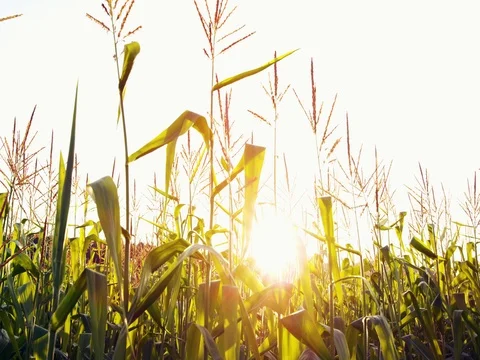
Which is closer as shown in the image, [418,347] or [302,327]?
[302,327]

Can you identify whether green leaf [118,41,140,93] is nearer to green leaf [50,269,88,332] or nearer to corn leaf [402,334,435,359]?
green leaf [50,269,88,332]

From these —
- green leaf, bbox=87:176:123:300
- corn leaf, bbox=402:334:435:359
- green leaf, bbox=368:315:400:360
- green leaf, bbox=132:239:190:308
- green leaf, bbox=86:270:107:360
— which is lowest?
corn leaf, bbox=402:334:435:359

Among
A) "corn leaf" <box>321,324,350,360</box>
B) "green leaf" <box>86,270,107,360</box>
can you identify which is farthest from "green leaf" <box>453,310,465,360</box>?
"green leaf" <box>86,270,107,360</box>

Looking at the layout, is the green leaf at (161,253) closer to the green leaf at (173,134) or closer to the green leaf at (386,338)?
the green leaf at (173,134)

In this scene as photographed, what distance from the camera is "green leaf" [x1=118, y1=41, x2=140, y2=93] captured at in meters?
1.38

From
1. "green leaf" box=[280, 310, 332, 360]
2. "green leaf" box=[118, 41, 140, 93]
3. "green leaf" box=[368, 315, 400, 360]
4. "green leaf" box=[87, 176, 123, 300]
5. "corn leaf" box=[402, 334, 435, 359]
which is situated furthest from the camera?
"corn leaf" box=[402, 334, 435, 359]

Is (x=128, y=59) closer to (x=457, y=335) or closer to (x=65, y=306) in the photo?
(x=65, y=306)

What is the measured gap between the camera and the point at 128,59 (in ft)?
4.55

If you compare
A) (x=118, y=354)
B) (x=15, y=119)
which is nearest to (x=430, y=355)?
(x=118, y=354)

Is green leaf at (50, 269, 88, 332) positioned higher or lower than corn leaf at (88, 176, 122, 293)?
lower

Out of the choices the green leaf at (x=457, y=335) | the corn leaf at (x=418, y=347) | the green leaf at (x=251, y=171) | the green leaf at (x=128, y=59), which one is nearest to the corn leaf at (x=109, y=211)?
the green leaf at (x=128, y=59)

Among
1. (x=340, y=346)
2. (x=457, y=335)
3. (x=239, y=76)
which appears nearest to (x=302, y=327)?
(x=340, y=346)

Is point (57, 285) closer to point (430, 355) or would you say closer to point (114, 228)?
point (114, 228)

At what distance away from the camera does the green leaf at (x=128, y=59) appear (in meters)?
1.38
